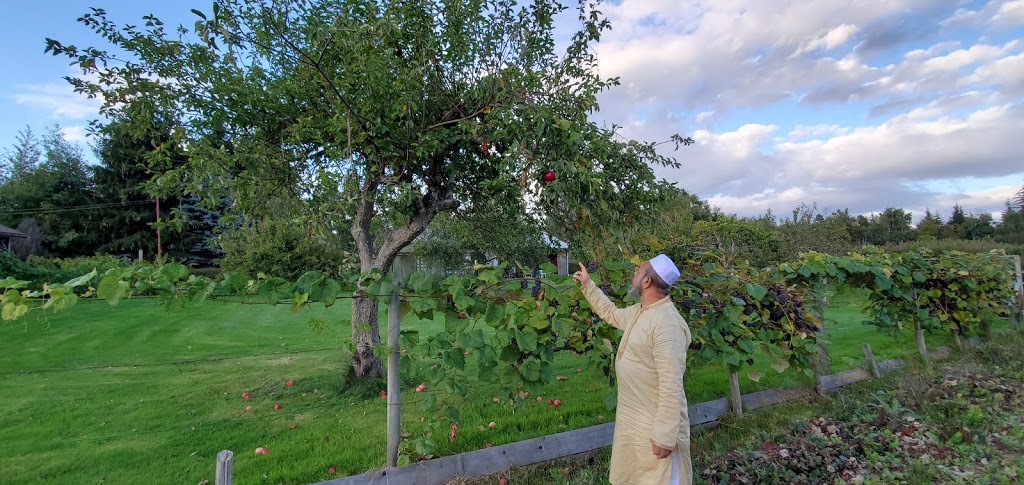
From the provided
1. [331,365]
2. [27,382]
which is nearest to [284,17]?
[331,365]

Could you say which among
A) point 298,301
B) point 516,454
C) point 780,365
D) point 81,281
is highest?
point 81,281

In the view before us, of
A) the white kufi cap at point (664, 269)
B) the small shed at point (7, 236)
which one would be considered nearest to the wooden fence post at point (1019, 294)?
the white kufi cap at point (664, 269)

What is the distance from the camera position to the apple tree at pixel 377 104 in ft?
11.4

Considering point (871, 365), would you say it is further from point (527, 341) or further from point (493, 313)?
point (493, 313)

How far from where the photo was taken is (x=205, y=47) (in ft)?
12.9

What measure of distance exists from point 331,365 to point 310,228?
125 inches

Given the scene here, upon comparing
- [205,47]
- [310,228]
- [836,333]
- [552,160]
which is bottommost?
[836,333]

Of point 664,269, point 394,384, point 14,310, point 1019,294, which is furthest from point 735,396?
point 1019,294

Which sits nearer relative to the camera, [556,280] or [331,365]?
[556,280]

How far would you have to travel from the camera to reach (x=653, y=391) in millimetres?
2291

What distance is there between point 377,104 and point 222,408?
3.49 m

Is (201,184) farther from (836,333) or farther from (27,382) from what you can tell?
(836,333)

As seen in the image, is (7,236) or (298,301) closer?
(298,301)

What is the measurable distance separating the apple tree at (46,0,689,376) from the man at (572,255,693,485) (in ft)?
3.21
